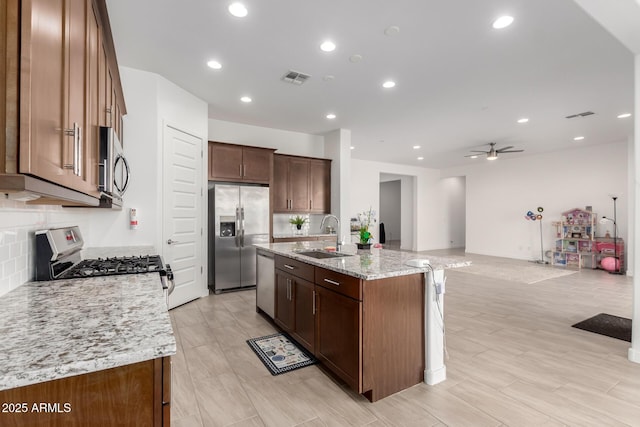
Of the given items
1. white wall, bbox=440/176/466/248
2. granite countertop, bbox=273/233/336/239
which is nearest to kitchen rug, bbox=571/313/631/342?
granite countertop, bbox=273/233/336/239

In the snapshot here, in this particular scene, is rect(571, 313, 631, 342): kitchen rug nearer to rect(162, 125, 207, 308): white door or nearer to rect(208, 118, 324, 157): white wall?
rect(162, 125, 207, 308): white door

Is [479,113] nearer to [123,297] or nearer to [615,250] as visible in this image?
[615,250]

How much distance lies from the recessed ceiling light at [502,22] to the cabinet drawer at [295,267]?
2.63m

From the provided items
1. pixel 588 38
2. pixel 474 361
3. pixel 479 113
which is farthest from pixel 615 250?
pixel 474 361

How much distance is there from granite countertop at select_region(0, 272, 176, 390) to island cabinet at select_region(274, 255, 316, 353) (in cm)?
132

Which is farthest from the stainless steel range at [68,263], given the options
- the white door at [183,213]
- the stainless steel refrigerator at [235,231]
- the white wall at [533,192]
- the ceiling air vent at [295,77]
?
the white wall at [533,192]

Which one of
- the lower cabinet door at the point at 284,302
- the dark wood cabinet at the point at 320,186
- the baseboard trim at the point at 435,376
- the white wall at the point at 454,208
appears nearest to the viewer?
the baseboard trim at the point at 435,376

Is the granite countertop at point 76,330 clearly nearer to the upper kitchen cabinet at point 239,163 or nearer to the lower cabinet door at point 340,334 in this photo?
the lower cabinet door at point 340,334

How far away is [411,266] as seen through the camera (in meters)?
2.19

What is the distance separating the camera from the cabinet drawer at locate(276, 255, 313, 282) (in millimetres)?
2576

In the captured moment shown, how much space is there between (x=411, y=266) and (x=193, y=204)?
3.25 m

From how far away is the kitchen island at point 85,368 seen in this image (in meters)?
0.73

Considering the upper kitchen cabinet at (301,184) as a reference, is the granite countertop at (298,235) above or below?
below

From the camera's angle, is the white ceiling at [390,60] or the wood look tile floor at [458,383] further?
the white ceiling at [390,60]
